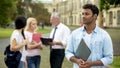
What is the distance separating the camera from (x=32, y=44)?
9.52 m

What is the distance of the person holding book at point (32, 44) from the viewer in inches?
372

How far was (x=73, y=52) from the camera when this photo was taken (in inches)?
230

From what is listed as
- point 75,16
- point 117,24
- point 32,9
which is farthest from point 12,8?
point 75,16

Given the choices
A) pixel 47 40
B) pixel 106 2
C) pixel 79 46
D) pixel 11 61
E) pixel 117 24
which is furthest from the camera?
pixel 117 24

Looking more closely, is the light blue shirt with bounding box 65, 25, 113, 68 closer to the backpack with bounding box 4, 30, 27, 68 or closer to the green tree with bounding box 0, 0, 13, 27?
the backpack with bounding box 4, 30, 27, 68

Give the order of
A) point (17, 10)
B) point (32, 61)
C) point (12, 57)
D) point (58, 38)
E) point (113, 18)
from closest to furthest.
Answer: point (12, 57) → point (32, 61) → point (58, 38) → point (17, 10) → point (113, 18)

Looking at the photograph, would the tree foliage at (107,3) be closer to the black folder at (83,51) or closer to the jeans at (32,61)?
the jeans at (32,61)

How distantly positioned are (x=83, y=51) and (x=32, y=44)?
3.97 m

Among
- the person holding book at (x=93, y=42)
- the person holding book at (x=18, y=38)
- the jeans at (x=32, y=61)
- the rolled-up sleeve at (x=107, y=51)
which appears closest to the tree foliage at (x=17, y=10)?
the jeans at (x=32, y=61)

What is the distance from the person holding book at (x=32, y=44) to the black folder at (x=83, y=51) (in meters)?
3.72

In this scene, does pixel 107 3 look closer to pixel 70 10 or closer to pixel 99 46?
pixel 99 46

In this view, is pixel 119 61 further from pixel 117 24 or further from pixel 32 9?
pixel 32 9

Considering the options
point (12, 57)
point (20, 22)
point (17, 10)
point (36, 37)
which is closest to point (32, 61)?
point (36, 37)

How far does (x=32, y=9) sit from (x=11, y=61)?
10964cm
